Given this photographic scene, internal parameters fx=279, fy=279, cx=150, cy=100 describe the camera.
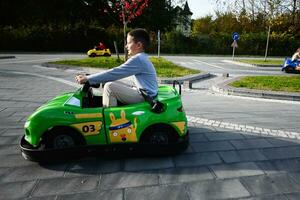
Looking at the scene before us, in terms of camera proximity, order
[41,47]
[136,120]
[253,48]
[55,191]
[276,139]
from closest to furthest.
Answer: [55,191] < [136,120] < [276,139] < [41,47] < [253,48]

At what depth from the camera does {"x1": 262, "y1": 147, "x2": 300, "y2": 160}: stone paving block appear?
3781 mm

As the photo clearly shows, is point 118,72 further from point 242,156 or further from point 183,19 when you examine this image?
point 183,19

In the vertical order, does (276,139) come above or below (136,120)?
below

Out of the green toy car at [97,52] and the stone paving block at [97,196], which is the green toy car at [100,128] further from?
the green toy car at [97,52]

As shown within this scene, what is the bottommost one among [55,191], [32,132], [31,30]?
[55,191]

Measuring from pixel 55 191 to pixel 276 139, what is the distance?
335cm

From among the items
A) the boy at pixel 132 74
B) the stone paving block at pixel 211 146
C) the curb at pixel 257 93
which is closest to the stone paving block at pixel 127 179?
the boy at pixel 132 74

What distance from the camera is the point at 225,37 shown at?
32.0 meters

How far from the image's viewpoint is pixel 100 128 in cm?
349

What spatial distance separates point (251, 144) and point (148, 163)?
5.49 ft

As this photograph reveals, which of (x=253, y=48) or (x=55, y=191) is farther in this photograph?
(x=253, y=48)

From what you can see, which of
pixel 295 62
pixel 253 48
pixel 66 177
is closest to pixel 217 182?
pixel 66 177

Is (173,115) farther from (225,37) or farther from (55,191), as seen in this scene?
(225,37)

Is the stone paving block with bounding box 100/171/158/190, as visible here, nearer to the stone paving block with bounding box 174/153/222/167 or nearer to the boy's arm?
the stone paving block with bounding box 174/153/222/167
